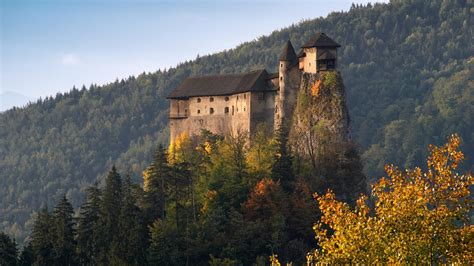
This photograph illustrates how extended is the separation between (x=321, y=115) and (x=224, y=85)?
52.4 feet

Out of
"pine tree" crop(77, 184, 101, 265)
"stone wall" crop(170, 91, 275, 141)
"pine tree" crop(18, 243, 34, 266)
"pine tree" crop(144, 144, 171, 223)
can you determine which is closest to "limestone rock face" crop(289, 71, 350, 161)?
"stone wall" crop(170, 91, 275, 141)

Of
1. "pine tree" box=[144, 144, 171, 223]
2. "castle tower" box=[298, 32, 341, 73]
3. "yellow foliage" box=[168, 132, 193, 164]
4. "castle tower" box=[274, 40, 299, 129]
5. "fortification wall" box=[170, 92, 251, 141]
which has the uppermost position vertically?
"castle tower" box=[298, 32, 341, 73]

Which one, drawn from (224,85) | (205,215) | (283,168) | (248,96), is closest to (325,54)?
(248,96)

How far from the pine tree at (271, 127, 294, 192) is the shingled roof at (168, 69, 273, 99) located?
958 cm

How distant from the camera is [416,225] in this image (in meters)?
41.6

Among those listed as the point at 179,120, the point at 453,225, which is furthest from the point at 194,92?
the point at 453,225

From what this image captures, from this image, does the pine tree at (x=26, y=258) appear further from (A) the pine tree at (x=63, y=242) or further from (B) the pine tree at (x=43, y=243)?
(A) the pine tree at (x=63, y=242)

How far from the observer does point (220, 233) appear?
10094 cm

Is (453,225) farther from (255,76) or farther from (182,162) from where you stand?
(255,76)

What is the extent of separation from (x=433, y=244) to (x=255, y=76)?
79.1 meters

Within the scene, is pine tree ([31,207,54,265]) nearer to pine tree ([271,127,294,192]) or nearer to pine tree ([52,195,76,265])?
pine tree ([52,195,76,265])

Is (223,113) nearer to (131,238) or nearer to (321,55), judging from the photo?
(321,55)

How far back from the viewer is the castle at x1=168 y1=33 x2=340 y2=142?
11262 cm

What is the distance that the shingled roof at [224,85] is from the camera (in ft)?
387
